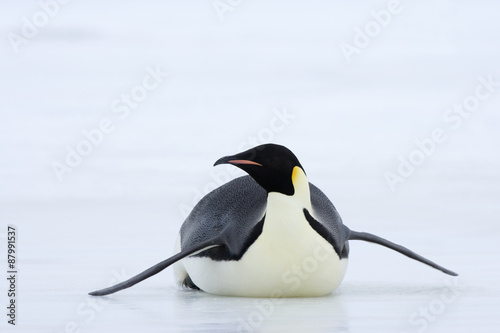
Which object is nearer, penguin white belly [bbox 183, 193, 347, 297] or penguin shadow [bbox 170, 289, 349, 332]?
penguin shadow [bbox 170, 289, 349, 332]

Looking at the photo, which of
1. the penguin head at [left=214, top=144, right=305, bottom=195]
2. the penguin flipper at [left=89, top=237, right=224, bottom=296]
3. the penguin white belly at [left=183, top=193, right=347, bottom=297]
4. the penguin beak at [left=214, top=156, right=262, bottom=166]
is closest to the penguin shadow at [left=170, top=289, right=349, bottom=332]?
the penguin white belly at [left=183, top=193, right=347, bottom=297]

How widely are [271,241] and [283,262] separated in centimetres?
13

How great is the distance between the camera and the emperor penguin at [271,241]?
15.7 ft

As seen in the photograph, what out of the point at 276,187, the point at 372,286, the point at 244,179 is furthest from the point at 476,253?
the point at 276,187

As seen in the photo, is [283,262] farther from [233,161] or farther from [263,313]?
[233,161]

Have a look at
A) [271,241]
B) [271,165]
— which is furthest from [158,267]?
[271,165]

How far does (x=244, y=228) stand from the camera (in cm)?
498

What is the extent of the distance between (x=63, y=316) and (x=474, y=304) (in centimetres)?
212

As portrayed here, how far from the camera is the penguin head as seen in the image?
15.7 feet

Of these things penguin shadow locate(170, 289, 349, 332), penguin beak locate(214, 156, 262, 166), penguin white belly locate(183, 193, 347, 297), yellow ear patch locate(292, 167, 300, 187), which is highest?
penguin beak locate(214, 156, 262, 166)

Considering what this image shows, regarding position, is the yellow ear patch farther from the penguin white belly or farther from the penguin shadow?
the penguin shadow

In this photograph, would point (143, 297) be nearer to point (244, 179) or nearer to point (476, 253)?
point (244, 179)

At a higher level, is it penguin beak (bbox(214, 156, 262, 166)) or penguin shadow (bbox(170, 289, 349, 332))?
penguin beak (bbox(214, 156, 262, 166))

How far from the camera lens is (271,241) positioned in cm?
479
